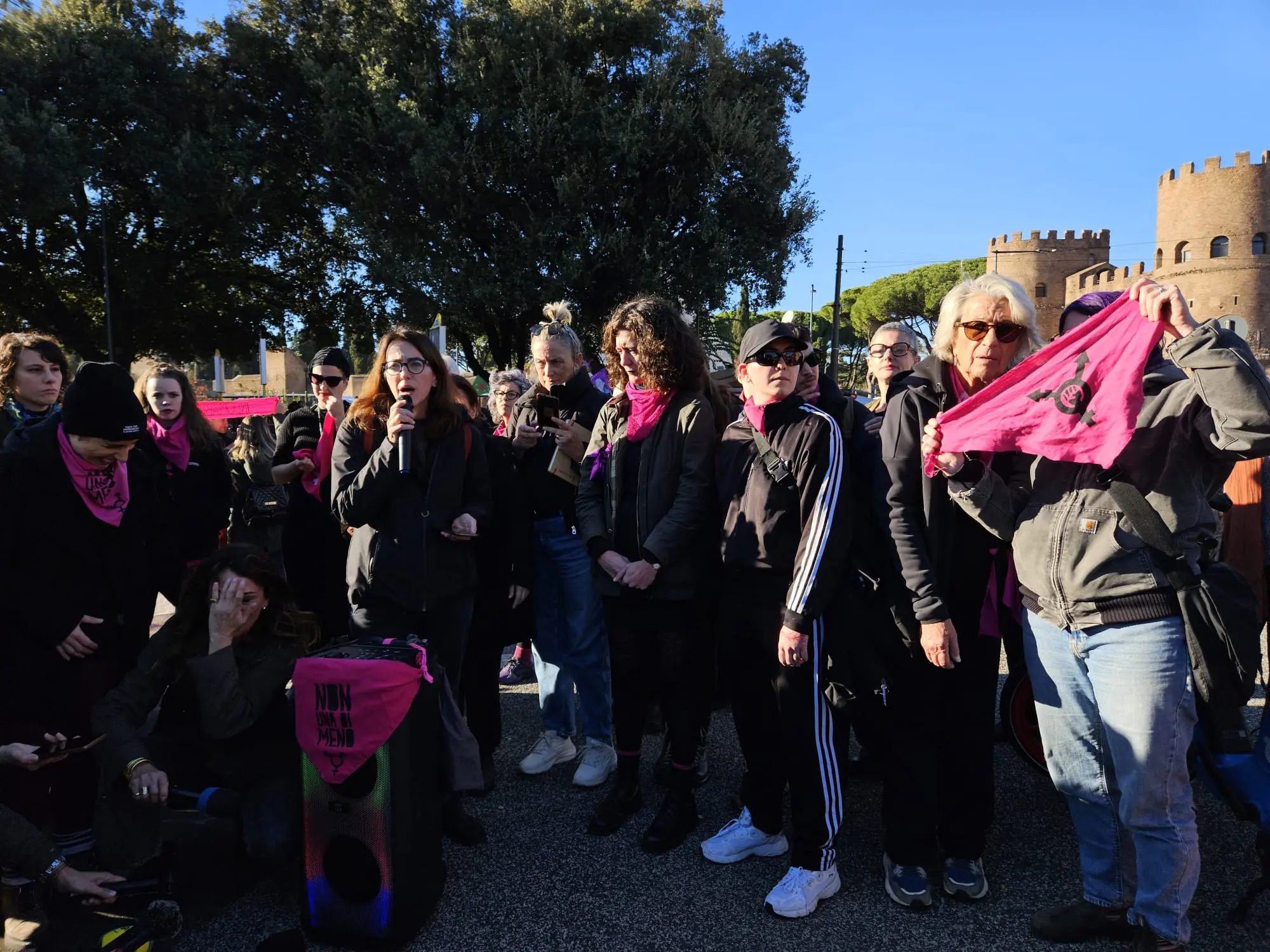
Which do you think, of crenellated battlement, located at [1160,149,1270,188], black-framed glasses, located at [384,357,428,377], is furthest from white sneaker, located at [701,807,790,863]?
crenellated battlement, located at [1160,149,1270,188]

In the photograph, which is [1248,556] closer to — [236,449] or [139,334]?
[236,449]

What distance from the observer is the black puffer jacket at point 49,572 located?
286 centimetres

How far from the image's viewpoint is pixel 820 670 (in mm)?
2764

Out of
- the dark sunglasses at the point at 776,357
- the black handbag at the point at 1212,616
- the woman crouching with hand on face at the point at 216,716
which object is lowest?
the woman crouching with hand on face at the point at 216,716

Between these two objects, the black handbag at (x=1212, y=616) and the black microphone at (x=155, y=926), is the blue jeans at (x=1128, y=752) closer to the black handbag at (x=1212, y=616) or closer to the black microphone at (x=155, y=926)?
the black handbag at (x=1212, y=616)

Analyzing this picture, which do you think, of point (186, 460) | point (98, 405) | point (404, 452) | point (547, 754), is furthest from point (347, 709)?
point (186, 460)

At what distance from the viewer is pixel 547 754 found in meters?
3.95

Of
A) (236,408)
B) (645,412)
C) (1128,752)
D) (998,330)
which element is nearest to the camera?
(1128,752)

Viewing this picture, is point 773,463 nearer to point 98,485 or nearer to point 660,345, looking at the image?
point 660,345

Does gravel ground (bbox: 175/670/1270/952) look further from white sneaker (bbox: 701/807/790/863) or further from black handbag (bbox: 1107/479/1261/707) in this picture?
black handbag (bbox: 1107/479/1261/707)

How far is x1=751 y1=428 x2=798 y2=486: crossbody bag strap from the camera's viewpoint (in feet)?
9.21

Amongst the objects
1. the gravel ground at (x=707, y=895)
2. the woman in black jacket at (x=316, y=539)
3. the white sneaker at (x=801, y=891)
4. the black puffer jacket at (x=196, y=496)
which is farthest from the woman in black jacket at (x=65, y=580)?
the white sneaker at (x=801, y=891)

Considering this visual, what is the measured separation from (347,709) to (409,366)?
1.41 meters

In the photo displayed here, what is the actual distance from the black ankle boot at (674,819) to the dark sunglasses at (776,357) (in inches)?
65.4
